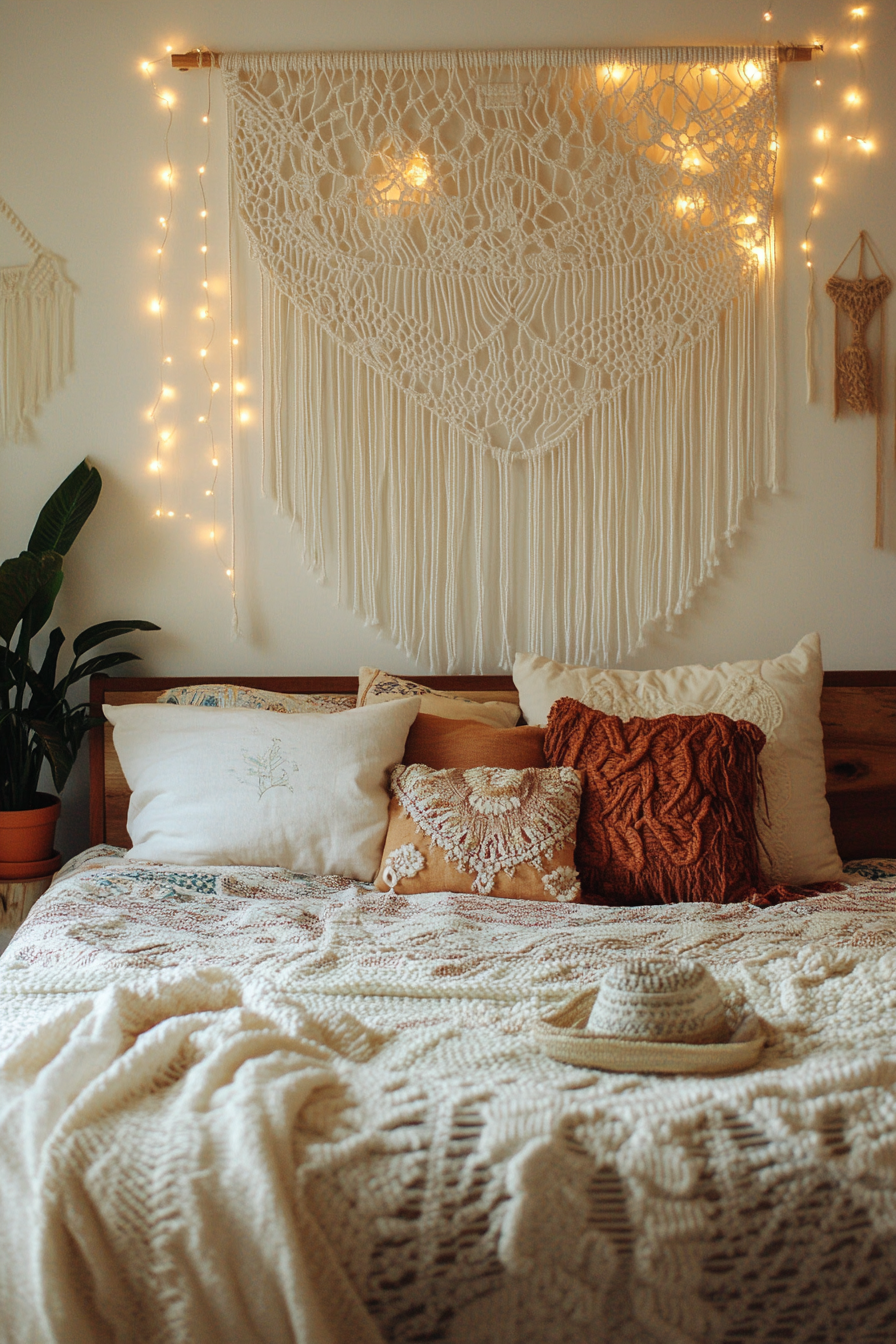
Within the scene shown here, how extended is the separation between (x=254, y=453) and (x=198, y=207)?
23.3 inches

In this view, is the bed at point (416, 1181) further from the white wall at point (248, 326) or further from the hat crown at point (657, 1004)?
the white wall at point (248, 326)

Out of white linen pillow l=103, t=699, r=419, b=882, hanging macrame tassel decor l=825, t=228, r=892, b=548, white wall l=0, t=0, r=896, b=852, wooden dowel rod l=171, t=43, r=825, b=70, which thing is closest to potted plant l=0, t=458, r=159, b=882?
white wall l=0, t=0, r=896, b=852

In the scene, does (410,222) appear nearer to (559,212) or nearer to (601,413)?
(559,212)

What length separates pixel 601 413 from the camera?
A: 7.58ft

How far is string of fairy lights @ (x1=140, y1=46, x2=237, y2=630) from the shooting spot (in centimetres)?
227

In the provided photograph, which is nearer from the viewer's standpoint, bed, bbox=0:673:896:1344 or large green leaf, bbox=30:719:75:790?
bed, bbox=0:673:896:1344

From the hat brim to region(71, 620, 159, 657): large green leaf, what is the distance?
1550 mm

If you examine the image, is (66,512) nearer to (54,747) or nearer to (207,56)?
(54,747)

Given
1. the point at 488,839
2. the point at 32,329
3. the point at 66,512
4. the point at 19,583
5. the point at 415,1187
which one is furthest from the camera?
the point at 32,329

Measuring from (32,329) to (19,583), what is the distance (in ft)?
2.41

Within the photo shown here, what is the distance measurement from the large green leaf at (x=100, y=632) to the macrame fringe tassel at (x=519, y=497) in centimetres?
44

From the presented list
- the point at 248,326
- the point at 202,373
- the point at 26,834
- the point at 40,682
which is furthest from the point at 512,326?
the point at 26,834

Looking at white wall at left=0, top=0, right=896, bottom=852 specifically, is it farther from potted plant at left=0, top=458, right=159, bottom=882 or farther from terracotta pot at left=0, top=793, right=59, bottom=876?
terracotta pot at left=0, top=793, right=59, bottom=876

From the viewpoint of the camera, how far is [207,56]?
2.22 metres
